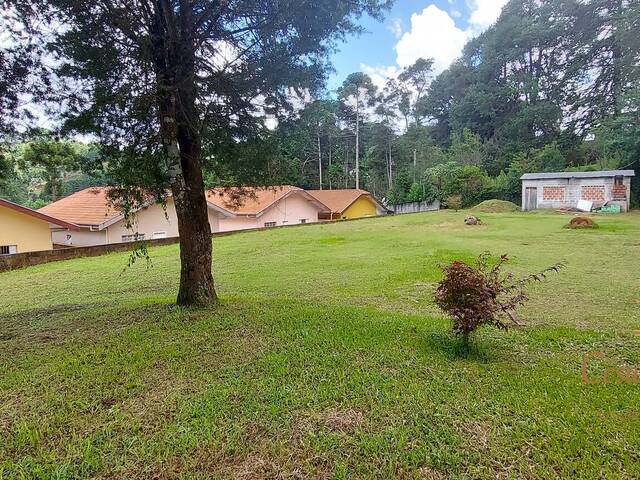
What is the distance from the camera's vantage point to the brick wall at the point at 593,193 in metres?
24.4

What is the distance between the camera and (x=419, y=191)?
35.5 meters

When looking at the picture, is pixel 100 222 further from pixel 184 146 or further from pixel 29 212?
pixel 184 146

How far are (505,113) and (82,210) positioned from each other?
43433 millimetres

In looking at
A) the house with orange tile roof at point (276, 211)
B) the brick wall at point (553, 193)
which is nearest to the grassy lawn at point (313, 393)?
the house with orange tile roof at point (276, 211)

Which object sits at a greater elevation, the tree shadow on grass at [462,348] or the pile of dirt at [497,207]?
the pile of dirt at [497,207]

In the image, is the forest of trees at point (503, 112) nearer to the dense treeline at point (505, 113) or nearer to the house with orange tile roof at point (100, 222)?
the dense treeline at point (505, 113)

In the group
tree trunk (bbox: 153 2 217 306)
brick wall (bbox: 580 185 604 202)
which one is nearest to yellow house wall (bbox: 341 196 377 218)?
brick wall (bbox: 580 185 604 202)

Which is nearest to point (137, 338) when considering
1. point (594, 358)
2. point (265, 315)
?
point (265, 315)

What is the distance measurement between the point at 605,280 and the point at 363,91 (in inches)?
1403


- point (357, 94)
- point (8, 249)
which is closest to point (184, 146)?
point (8, 249)

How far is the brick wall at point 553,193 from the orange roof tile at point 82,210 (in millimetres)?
27655

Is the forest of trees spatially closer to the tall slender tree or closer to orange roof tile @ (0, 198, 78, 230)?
the tall slender tree

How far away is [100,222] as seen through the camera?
17.2 m

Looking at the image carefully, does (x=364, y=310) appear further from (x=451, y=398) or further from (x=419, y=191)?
(x=419, y=191)
